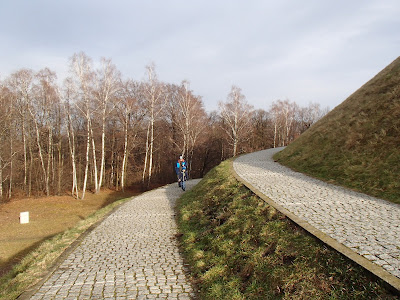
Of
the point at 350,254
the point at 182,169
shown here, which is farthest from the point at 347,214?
the point at 182,169

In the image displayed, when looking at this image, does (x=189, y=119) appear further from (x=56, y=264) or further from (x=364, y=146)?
(x=56, y=264)

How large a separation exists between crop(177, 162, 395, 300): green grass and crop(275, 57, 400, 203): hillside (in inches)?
154

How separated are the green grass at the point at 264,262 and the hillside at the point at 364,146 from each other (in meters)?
3.91

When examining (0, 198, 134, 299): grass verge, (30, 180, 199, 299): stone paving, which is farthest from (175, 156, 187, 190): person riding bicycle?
(0, 198, 134, 299): grass verge

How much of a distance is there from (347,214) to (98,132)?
2802cm

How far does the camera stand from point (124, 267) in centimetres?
543

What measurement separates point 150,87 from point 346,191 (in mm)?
21970

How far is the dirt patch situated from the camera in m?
9.88

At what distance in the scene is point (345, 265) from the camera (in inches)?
142

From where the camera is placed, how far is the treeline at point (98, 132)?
73.4 feet

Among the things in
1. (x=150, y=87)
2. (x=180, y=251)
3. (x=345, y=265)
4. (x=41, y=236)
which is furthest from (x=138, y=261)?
(x=150, y=87)

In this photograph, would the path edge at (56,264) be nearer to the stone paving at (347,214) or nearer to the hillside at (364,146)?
the stone paving at (347,214)

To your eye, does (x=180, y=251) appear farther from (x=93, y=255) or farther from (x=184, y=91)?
(x=184, y=91)

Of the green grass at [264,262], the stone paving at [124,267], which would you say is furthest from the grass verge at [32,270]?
the green grass at [264,262]
